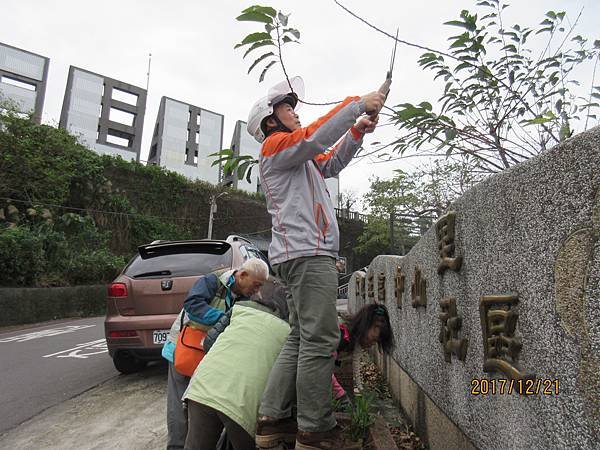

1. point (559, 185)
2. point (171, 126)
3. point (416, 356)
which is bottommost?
point (416, 356)

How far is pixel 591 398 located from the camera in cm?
112

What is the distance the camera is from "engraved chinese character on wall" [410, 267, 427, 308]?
2859mm

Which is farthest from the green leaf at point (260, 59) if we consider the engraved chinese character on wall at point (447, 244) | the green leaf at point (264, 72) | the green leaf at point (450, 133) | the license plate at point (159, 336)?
the license plate at point (159, 336)

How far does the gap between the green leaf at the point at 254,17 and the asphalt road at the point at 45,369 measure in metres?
3.88

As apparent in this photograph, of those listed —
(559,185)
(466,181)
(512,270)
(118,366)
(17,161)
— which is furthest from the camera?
(17,161)

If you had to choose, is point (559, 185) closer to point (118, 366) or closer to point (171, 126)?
point (118, 366)

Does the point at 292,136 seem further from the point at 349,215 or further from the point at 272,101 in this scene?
the point at 349,215

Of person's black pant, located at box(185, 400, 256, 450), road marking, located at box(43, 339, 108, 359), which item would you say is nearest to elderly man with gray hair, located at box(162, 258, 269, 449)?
person's black pant, located at box(185, 400, 256, 450)

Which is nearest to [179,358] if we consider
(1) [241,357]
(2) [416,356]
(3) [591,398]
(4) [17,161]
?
(1) [241,357]

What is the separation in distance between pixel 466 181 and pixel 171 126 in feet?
106

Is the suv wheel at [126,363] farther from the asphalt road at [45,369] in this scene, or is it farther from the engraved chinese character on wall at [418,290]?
the engraved chinese character on wall at [418,290]

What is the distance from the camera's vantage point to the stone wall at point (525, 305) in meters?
1.14
